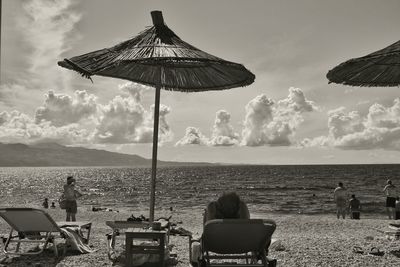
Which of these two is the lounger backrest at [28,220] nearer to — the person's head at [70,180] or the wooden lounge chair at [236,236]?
the wooden lounge chair at [236,236]

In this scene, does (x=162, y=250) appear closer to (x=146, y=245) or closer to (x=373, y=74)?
(x=146, y=245)

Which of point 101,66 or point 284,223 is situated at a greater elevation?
point 101,66

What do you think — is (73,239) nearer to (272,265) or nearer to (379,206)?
(272,265)

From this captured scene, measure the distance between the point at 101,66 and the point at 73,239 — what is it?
356 cm

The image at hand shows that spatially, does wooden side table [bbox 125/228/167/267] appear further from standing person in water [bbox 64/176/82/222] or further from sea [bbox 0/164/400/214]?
sea [bbox 0/164/400/214]

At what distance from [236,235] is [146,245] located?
1.53 meters

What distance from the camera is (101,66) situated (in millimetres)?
5453

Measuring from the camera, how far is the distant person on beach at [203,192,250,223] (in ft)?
16.8

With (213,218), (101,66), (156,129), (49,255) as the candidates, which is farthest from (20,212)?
(213,218)

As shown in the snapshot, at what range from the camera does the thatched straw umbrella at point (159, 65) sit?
5469 millimetres

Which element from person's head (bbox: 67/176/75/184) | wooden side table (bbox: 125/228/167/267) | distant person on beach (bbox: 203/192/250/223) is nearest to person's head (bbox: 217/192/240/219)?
distant person on beach (bbox: 203/192/250/223)

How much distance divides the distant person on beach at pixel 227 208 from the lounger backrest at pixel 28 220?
119 inches

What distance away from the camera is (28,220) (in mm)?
7266

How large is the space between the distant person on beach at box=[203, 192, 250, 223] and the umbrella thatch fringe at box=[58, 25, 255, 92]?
5.16 feet
